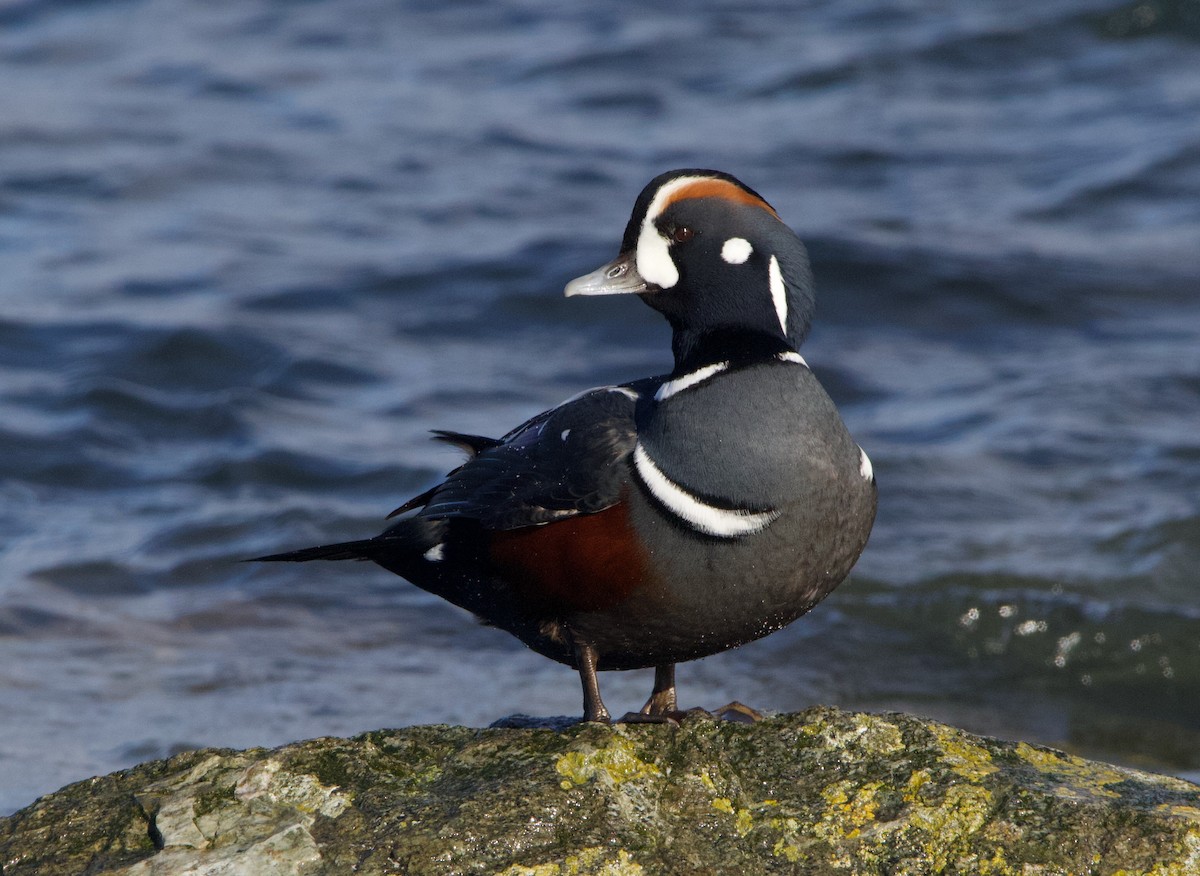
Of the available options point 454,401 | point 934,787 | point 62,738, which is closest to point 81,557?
point 62,738

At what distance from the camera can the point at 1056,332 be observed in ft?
36.0

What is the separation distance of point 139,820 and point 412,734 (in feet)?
2.35

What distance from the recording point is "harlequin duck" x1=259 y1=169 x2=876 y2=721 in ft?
13.3

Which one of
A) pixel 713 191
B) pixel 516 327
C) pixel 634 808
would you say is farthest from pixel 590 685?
pixel 516 327

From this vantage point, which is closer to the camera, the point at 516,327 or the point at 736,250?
the point at 736,250

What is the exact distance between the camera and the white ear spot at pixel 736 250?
173 inches

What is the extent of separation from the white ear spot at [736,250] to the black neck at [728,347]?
21 cm

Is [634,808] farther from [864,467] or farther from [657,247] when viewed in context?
[657,247]

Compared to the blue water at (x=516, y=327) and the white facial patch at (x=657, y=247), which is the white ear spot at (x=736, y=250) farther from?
the blue water at (x=516, y=327)

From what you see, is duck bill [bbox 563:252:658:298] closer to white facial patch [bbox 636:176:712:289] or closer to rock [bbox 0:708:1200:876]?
white facial patch [bbox 636:176:712:289]

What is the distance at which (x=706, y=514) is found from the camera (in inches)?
160

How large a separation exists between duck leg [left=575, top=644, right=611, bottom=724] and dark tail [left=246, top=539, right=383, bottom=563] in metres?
0.75

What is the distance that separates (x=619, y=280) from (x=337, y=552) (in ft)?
3.89

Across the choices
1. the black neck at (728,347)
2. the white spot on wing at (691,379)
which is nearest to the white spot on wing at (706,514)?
the white spot on wing at (691,379)
